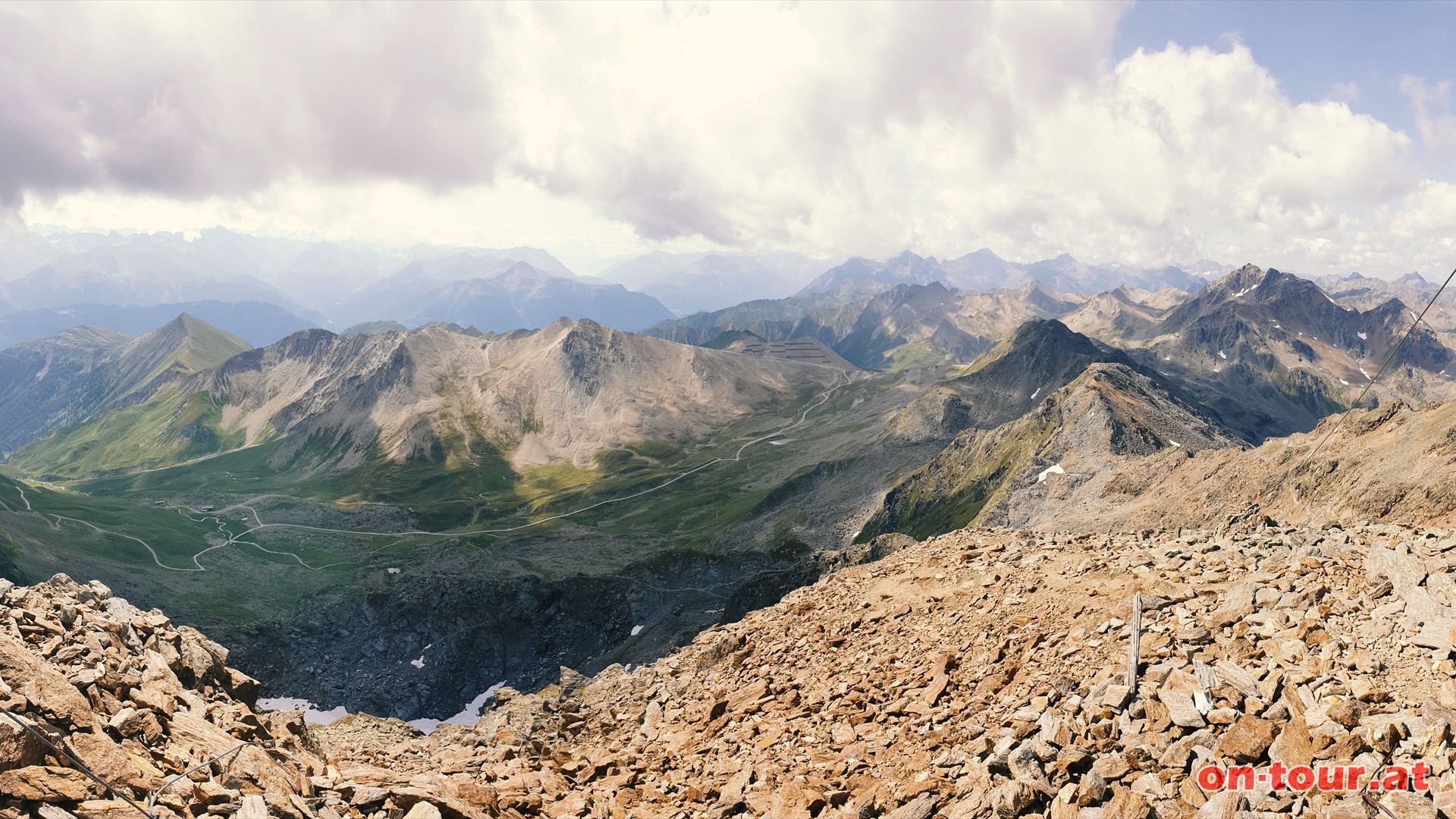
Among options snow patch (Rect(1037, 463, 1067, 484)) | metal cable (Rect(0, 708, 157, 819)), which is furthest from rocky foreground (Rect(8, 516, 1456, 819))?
snow patch (Rect(1037, 463, 1067, 484))

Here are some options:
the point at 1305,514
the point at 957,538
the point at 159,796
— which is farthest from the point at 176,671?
→ the point at 1305,514

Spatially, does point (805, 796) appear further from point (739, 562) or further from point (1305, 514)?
point (739, 562)

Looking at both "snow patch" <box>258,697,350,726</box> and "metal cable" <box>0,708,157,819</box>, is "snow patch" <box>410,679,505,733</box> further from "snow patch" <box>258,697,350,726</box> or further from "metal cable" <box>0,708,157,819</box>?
"metal cable" <box>0,708,157,819</box>

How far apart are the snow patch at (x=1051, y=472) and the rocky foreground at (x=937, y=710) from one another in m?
85.6

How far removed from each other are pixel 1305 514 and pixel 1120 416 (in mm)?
67104

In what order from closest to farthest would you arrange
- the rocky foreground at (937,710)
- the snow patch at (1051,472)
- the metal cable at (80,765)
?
the rocky foreground at (937,710) < the metal cable at (80,765) < the snow patch at (1051,472)

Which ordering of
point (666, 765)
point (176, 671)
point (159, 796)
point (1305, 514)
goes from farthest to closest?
point (1305, 514) < point (176, 671) < point (666, 765) < point (159, 796)

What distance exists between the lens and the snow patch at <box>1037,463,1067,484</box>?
376 ft

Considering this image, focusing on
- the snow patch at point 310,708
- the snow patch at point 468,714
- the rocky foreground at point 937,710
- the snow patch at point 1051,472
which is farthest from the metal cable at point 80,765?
the snow patch at point 1051,472

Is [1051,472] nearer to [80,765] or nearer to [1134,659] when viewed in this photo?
[1134,659]

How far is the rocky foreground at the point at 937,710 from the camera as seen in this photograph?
14195mm

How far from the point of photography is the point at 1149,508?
84250 mm

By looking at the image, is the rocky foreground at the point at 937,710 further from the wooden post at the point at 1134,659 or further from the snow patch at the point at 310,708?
the snow patch at the point at 310,708

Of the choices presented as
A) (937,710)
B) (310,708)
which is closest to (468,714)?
(310,708)
